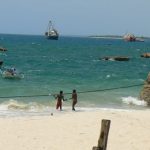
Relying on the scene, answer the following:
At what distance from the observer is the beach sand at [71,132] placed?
54.5 feet

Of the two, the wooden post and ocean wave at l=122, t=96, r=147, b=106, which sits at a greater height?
the wooden post

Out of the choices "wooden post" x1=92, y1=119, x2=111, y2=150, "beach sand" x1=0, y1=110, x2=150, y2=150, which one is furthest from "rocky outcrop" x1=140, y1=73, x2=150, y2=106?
"wooden post" x1=92, y1=119, x2=111, y2=150

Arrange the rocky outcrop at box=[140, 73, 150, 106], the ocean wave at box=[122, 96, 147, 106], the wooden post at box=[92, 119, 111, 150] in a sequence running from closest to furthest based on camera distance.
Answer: the wooden post at box=[92, 119, 111, 150] → the rocky outcrop at box=[140, 73, 150, 106] → the ocean wave at box=[122, 96, 147, 106]

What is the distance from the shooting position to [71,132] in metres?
18.5

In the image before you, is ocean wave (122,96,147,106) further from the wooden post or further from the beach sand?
the wooden post

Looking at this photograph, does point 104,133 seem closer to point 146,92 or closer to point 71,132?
point 71,132

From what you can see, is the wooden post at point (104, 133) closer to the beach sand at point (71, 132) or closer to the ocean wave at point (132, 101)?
the beach sand at point (71, 132)

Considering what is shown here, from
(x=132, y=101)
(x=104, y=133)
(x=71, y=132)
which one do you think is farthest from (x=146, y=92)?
(x=104, y=133)

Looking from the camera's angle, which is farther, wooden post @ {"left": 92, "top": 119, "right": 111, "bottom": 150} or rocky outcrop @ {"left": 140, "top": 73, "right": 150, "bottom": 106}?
rocky outcrop @ {"left": 140, "top": 73, "right": 150, "bottom": 106}

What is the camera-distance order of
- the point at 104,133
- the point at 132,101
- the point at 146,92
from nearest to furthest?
the point at 104,133
the point at 146,92
the point at 132,101

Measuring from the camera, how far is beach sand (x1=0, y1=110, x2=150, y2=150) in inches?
654

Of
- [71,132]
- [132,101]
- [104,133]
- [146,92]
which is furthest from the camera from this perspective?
[132,101]

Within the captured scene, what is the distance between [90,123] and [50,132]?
94.1 inches

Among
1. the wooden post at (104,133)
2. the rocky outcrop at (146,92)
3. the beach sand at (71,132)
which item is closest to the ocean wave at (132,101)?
the rocky outcrop at (146,92)
